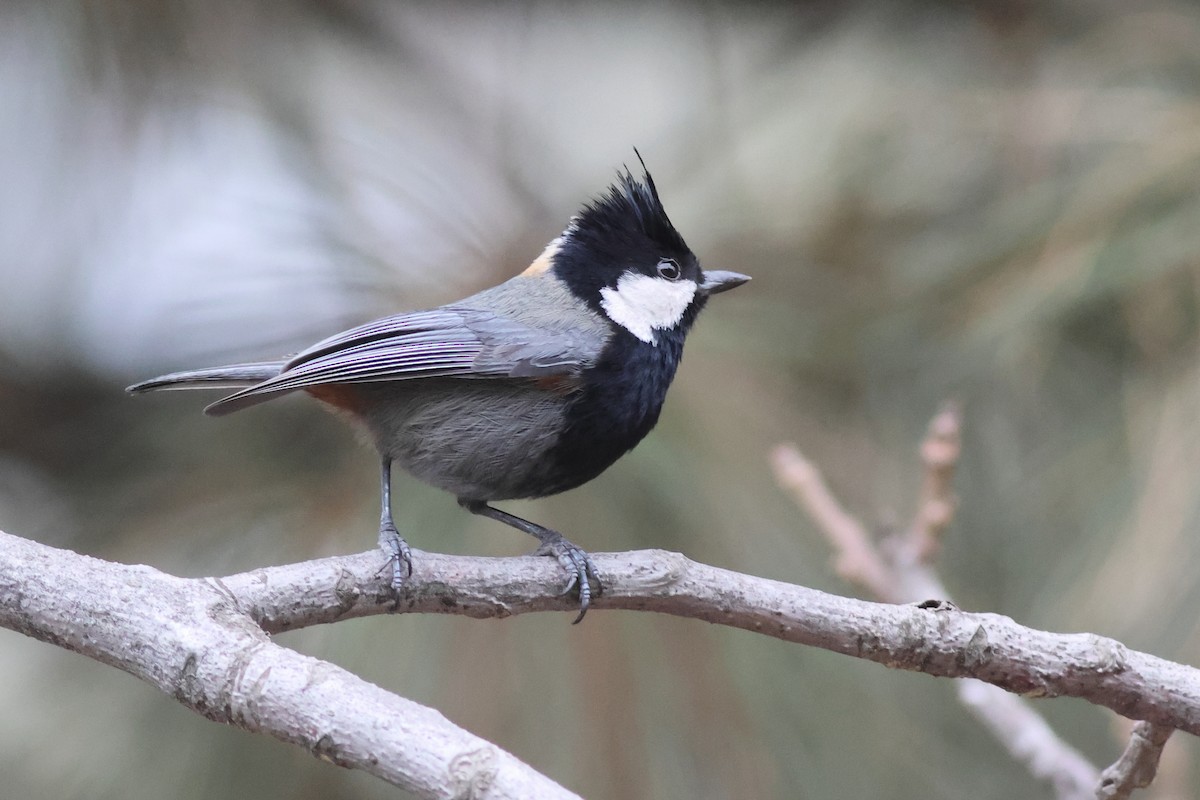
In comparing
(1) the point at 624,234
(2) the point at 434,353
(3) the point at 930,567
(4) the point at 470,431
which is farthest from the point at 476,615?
(1) the point at 624,234

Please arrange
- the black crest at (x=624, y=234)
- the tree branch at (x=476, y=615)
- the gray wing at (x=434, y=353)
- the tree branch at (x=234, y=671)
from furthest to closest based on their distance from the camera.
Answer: the black crest at (x=624, y=234) < the gray wing at (x=434, y=353) < the tree branch at (x=476, y=615) < the tree branch at (x=234, y=671)

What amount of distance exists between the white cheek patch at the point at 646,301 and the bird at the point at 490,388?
0.02 m

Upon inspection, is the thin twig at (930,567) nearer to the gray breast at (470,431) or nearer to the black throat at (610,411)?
the black throat at (610,411)

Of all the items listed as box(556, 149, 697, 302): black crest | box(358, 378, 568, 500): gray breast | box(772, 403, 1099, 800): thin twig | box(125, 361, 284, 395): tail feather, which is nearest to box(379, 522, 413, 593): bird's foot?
box(358, 378, 568, 500): gray breast

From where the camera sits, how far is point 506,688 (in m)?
2.04

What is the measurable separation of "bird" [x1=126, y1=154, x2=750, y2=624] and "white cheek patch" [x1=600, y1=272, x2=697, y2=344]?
0.02m

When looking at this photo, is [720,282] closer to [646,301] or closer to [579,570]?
[646,301]

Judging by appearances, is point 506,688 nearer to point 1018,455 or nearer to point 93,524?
point 93,524

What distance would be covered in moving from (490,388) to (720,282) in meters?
0.54

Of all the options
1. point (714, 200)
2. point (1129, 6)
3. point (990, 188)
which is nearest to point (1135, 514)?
point (990, 188)

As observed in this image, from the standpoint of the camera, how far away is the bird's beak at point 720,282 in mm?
2267

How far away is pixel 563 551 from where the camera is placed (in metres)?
1.83

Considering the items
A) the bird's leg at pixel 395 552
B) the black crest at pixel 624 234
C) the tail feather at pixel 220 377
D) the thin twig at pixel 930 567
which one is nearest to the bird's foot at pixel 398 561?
the bird's leg at pixel 395 552

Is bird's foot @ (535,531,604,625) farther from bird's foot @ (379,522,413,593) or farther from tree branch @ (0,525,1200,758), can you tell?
bird's foot @ (379,522,413,593)
